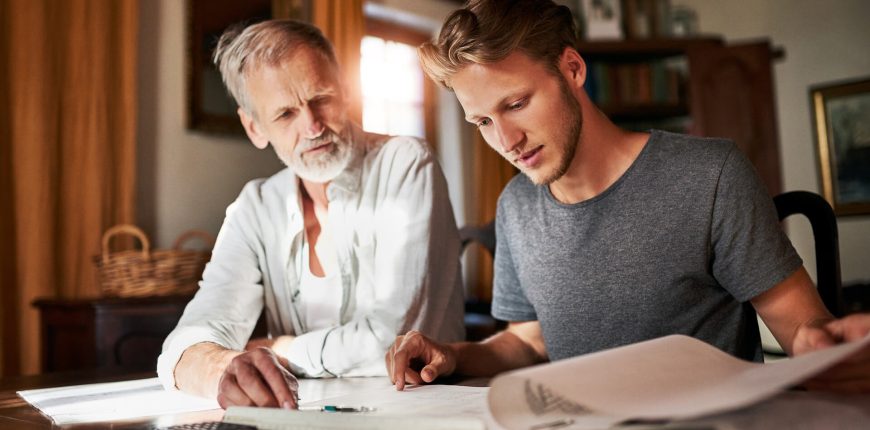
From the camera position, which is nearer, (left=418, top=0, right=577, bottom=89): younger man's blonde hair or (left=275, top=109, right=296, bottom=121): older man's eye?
(left=418, top=0, right=577, bottom=89): younger man's blonde hair

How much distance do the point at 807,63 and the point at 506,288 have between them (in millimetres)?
4253

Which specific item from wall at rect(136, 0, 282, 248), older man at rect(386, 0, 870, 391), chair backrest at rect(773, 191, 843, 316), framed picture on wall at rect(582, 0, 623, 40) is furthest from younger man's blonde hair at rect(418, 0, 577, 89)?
framed picture on wall at rect(582, 0, 623, 40)

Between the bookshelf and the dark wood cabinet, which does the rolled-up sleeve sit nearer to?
the dark wood cabinet

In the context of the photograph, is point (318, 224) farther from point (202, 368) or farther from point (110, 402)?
point (110, 402)

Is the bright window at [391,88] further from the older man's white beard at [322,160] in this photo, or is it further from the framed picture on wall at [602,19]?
the older man's white beard at [322,160]

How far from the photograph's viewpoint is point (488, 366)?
1182 mm

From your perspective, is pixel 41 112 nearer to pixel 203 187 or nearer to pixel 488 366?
pixel 203 187

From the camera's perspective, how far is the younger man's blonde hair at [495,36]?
3.68 ft

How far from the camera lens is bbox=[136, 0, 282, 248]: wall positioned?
3.20m

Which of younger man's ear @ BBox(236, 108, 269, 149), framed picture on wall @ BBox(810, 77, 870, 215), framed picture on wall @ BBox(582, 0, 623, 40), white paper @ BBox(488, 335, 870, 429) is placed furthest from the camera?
framed picture on wall @ BBox(582, 0, 623, 40)

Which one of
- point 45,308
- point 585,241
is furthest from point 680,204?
point 45,308

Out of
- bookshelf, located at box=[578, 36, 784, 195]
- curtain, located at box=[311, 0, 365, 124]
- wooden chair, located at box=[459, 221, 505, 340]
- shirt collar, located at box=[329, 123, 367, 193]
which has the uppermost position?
curtain, located at box=[311, 0, 365, 124]

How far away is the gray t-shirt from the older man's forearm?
0.54 metres

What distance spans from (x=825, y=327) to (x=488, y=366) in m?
0.50
